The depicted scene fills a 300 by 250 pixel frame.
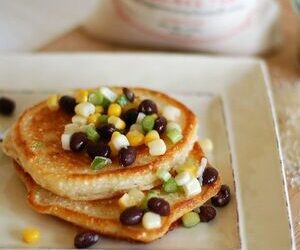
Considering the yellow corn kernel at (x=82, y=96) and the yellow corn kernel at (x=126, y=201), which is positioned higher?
the yellow corn kernel at (x=82, y=96)

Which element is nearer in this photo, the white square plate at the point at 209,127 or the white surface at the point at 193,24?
the white square plate at the point at 209,127

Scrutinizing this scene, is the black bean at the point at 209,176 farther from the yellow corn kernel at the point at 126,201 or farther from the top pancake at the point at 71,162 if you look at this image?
the yellow corn kernel at the point at 126,201

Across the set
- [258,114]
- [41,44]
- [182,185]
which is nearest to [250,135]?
[258,114]

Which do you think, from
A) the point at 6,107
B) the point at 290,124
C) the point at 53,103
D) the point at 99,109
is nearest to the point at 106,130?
the point at 99,109

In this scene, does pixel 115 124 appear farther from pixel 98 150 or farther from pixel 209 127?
pixel 209 127

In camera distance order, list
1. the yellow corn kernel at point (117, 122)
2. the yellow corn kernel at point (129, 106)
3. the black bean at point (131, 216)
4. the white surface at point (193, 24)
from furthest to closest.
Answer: the white surface at point (193, 24)
the yellow corn kernel at point (129, 106)
the yellow corn kernel at point (117, 122)
the black bean at point (131, 216)

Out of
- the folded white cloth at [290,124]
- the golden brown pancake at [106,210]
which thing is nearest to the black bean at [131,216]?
the golden brown pancake at [106,210]
